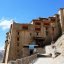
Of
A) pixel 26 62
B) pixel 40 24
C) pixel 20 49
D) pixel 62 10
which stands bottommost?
pixel 26 62

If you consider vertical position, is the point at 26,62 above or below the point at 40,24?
below

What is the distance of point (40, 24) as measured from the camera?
65375 millimetres

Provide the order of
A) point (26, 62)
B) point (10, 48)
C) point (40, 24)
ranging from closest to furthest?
1. point (26, 62)
2. point (10, 48)
3. point (40, 24)

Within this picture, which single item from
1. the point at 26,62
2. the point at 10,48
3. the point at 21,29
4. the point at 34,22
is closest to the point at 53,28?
the point at 34,22

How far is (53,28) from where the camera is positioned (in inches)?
2591

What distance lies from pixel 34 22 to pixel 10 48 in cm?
1364

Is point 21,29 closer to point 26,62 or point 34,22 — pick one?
point 34,22

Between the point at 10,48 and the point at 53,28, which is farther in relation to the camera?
the point at 53,28

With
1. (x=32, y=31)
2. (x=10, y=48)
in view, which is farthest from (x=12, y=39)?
(x=32, y=31)

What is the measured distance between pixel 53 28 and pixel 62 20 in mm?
4568

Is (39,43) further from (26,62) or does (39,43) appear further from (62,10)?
(26,62)

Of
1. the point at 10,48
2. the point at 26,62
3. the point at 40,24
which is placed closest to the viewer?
the point at 26,62

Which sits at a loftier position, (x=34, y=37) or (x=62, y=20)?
(x=62, y=20)

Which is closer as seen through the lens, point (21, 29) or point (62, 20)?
point (21, 29)
